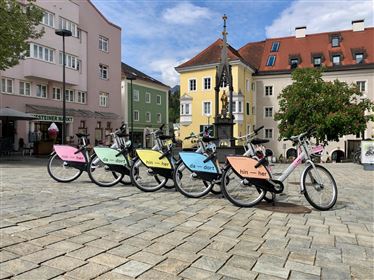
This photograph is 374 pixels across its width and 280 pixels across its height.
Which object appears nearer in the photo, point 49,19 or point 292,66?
point 49,19

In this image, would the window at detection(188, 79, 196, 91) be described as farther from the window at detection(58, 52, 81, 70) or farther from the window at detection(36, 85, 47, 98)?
the window at detection(36, 85, 47, 98)

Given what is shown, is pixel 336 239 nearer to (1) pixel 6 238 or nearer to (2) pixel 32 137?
(1) pixel 6 238

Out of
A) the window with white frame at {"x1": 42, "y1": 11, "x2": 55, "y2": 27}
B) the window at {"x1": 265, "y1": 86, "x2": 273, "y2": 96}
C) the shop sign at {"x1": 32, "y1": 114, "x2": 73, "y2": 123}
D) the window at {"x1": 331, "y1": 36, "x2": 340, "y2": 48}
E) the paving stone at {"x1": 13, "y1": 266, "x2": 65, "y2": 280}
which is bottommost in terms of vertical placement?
the paving stone at {"x1": 13, "y1": 266, "x2": 65, "y2": 280}

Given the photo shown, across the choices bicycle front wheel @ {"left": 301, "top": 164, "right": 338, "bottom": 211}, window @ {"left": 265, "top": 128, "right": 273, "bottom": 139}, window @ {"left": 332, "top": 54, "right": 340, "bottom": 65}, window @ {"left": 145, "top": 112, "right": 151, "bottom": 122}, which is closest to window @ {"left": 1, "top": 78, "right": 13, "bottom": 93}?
window @ {"left": 145, "top": 112, "right": 151, "bottom": 122}

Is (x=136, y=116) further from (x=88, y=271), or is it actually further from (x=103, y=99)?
(x=88, y=271)

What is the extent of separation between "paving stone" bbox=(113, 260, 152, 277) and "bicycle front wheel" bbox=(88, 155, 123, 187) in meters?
4.73

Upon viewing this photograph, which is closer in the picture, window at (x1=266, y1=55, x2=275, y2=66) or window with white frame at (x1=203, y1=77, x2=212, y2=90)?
window with white frame at (x1=203, y1=77, x2=212, y2=90)

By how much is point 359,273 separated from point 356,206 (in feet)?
11.8

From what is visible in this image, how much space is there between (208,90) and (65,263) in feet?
155

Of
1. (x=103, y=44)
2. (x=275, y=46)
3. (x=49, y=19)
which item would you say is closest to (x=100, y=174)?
(x=49, y=19)

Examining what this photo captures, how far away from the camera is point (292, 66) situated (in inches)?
2024

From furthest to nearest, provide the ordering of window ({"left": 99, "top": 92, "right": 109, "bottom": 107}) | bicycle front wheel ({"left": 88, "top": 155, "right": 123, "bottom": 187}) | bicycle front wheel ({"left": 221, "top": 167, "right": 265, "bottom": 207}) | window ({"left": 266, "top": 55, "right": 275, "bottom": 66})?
window ({"left": 266, "top": 55, "right": 275, "bottom": 66})
window ({"left": 99, "top": 92, "right": 109, "bottom": 107})
bicycle front wheel ({"left": 88, "top": 155, "right": 123, "bottom": 187})
bicycle front wheel ({"left": 221, "top": 167, "right": 265, "bottom": 207})

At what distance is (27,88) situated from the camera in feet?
97.9

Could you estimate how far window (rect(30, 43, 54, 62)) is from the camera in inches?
1147
